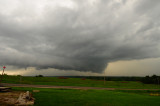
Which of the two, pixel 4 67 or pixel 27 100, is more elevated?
pixel 4 67

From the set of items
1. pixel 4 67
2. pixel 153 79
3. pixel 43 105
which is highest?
pixel 4 67

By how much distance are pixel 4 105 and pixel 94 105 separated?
9604 mm

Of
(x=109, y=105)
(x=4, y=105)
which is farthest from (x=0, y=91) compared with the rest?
(x=109, y=105)

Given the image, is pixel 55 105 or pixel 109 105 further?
pixel 109 105

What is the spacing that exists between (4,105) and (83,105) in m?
8.28

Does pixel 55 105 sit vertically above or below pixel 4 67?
below

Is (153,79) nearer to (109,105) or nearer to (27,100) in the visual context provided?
(109,105)

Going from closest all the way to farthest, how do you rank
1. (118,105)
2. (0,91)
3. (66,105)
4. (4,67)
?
(66,105), (118,105), (0,91), (4,67)

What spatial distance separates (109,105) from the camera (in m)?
13.2

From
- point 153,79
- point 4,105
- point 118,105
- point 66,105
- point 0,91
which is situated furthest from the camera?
point 153,79

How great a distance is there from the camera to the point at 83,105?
41.7ft

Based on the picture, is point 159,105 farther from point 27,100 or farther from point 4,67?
point 4,67

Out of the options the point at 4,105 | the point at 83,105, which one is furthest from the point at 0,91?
the point at 83,105

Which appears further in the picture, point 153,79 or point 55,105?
point 153,79
